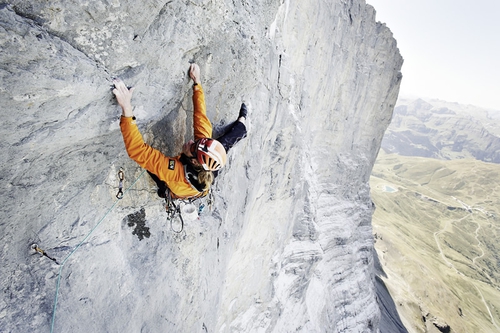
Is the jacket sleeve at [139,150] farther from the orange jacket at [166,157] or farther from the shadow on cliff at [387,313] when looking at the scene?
the shadow on cliff at [387,313]

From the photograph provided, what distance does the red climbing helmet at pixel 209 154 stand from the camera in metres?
3.74

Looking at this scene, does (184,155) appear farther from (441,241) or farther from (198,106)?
(441,241)

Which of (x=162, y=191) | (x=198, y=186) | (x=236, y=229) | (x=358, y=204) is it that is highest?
(x=198, y=186)

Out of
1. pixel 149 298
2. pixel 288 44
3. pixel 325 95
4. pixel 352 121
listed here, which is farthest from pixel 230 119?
pixel 352 121

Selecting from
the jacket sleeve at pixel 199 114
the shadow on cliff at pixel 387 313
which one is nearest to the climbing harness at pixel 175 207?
the jacket sleeve at pixel 199 114

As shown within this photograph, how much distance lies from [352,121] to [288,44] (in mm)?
10687

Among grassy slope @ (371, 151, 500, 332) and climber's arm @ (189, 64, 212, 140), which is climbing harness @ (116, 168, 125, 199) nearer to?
climber's arm @ (189, 64, 212, 140)

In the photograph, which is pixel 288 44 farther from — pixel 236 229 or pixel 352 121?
pixel 352 121

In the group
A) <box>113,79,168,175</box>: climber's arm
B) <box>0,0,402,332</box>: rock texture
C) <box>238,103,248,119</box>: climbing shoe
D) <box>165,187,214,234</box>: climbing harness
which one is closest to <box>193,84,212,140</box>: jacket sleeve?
<box>0,0,402,332</box>: rock texture

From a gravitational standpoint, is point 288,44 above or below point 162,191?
above

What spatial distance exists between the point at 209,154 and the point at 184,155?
56 centimetres

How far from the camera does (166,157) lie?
376cm

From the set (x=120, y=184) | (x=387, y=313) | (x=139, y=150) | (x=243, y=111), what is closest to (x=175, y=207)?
(x=120, y=184)

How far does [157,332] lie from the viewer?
4.61 meters
